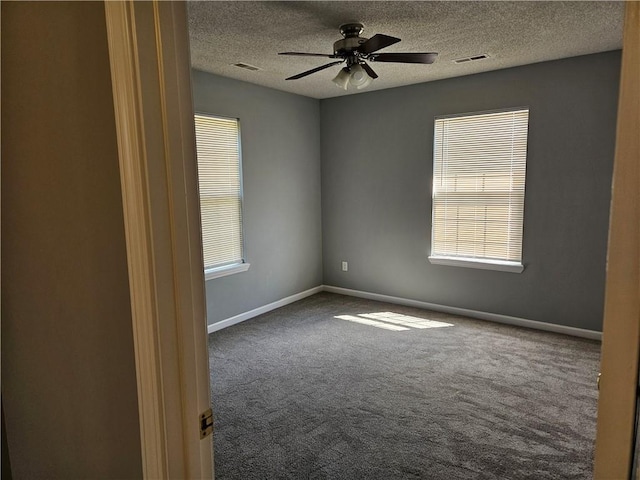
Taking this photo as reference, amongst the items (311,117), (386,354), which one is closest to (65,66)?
(386,354)

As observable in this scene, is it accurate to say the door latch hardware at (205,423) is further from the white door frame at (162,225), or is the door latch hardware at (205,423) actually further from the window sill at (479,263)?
the window sill at (479,263)

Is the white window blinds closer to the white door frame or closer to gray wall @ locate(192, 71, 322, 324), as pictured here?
gray wall @ locate(192, 71, 322, 324)

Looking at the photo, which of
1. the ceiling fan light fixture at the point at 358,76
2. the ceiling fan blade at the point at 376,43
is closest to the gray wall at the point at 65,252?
the ceiling fan blade at the point at 376,43

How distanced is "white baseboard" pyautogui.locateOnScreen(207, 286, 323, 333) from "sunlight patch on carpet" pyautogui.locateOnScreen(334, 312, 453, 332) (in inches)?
31.5

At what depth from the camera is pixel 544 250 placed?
13.6ft

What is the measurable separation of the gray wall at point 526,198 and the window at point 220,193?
57.5 inches

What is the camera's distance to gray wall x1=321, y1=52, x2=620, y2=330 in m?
3.81

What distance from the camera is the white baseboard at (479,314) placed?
4.06 metres

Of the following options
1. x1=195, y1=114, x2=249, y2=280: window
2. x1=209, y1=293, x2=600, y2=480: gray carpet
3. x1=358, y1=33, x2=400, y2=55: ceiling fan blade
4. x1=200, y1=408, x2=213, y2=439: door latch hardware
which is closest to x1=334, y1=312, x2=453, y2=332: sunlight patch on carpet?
x1=209, y1=293, x2=600, y2=480: gray carpet

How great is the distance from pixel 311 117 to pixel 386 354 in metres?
3.15

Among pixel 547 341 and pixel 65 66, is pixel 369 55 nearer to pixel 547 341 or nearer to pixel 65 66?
pixel 65 66

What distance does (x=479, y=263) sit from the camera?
14.9ft

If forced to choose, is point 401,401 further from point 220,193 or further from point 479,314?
point 220,193

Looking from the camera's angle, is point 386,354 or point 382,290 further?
point 382,290
